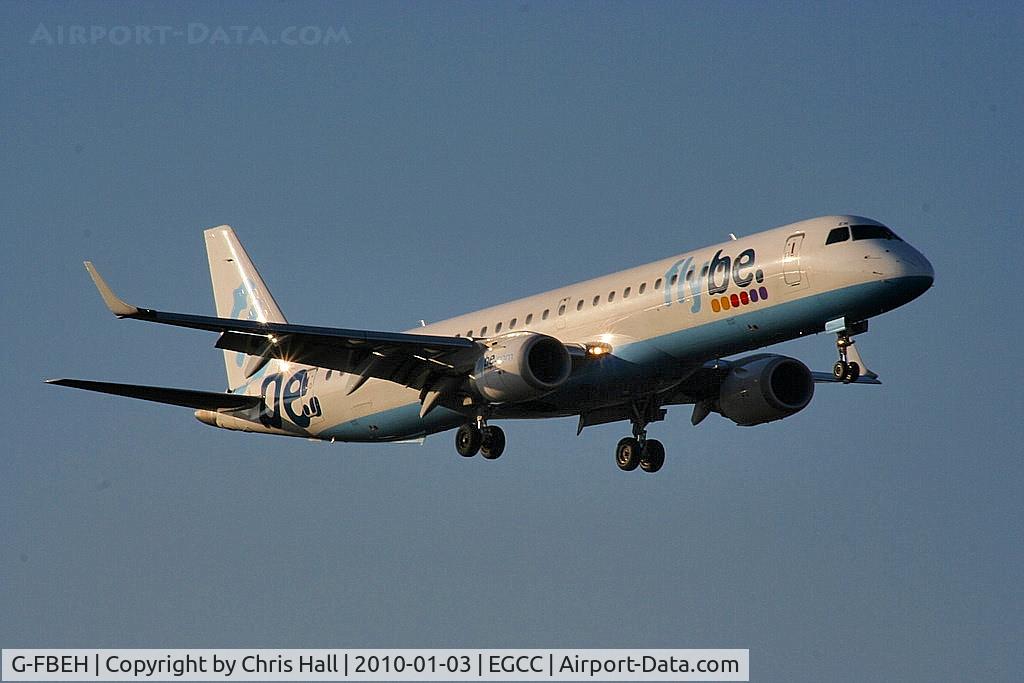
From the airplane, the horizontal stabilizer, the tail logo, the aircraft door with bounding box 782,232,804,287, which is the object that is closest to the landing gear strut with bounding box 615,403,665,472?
the airplane

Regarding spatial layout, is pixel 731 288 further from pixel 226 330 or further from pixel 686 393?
pixel 226 330

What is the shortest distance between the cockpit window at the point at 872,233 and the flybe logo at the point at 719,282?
2497mm

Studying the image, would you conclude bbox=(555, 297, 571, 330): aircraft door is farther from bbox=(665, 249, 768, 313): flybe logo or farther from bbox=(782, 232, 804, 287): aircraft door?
bbox=(782, 232, 804, 287): aircraft door

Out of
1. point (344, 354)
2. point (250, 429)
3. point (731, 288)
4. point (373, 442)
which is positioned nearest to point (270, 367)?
point (250, 429)

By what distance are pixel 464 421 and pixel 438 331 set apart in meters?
3.50

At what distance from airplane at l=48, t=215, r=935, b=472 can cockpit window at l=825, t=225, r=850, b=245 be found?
0.14 feet

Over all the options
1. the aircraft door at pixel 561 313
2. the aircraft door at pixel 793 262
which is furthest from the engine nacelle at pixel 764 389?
the aircraft door at pixel 793 262

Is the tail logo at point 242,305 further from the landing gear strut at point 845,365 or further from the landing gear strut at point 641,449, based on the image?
the landing gear strut at point 845,365

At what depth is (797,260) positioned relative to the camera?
149 ft

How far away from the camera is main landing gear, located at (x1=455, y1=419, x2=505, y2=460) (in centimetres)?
5197

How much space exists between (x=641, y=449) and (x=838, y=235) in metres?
11.0

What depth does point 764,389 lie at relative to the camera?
2073 inches

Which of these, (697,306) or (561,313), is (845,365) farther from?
(561,313)

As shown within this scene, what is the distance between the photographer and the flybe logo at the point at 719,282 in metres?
45.7
